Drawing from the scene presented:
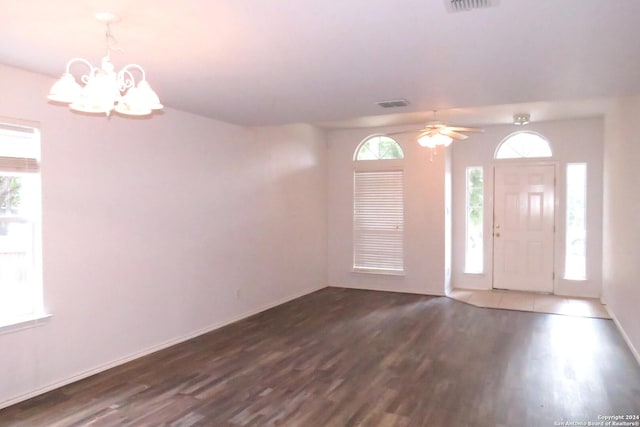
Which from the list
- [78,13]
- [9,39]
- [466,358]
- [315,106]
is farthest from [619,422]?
[9,39]

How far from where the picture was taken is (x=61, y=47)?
279 centimetres

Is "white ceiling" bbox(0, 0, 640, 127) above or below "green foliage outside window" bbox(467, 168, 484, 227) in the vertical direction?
above

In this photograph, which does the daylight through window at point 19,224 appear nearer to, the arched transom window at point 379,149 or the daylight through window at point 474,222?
the arched transom window at point 379,149

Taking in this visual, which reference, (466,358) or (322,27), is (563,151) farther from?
(322,27)

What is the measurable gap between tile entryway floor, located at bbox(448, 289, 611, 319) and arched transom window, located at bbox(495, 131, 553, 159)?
2.22 m

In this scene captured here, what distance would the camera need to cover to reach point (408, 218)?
7.27 meters

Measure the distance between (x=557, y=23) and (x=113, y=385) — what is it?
404 centimetres

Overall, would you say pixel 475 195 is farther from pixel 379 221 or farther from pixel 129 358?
pixel 129 358

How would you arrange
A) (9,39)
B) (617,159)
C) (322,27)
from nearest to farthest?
(322,27) → (9,39) → (617,159)

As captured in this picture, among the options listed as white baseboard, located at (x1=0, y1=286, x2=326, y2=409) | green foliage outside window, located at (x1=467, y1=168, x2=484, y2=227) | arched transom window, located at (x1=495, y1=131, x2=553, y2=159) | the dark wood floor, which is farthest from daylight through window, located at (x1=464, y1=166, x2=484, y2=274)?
white baseboard, located at (x1=0, y1=286, x2=326, y2=409)

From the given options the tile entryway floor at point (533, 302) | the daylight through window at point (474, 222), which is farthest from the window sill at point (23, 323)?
the daylight through window at point (474, 222)

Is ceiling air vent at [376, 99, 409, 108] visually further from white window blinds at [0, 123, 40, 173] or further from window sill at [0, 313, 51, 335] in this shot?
window sill at [0, 313, 51, 335]

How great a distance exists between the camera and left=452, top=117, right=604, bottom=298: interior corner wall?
6621 millimetres

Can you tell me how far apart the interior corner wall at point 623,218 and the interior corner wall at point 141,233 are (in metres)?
4.25
